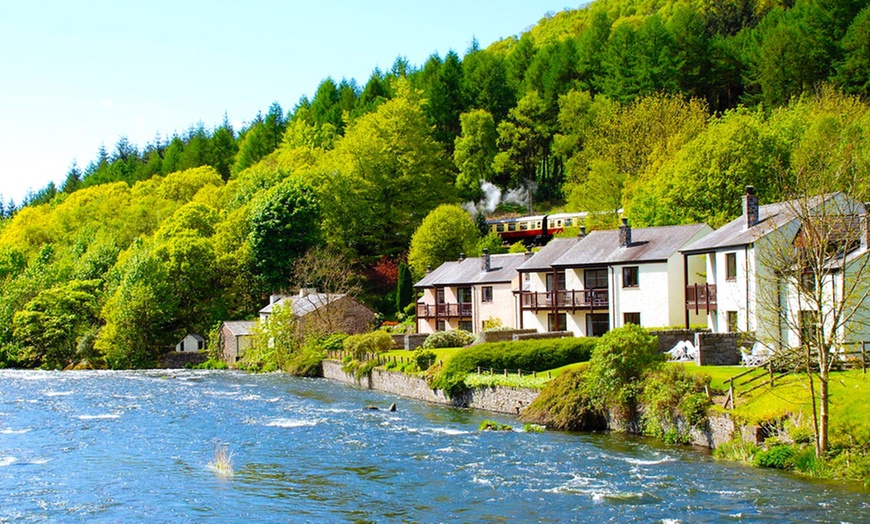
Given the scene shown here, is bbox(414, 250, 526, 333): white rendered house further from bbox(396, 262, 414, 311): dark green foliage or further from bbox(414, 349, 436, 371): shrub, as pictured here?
bbox(414, 349, 436, 371): shrub

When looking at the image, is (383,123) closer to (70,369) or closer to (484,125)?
(484,125)

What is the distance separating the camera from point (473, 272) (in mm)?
71125

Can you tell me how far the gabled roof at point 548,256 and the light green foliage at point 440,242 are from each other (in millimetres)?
22077

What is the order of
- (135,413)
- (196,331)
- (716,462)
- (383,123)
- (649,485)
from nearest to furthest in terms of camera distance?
(649,485)
(716,462)
(135,413)
(196,331)
(383,123)

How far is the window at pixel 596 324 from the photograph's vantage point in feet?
186

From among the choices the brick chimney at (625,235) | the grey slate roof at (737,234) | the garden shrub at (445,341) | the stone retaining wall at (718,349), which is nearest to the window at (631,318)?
the brick chimney at (625,235)

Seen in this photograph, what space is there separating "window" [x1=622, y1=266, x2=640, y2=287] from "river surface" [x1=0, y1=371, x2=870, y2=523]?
623 inches

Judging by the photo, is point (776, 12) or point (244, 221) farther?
point (776, 12)

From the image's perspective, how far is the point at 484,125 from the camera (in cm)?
11488

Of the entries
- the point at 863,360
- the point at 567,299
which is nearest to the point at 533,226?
the point at 567,299

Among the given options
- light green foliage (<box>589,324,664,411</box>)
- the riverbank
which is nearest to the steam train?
the riverbank

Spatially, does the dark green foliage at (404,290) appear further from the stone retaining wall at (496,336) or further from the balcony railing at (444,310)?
the stone retaining wall at (496,336)

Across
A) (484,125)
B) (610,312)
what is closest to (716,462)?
(610,312)

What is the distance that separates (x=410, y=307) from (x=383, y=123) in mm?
27928
